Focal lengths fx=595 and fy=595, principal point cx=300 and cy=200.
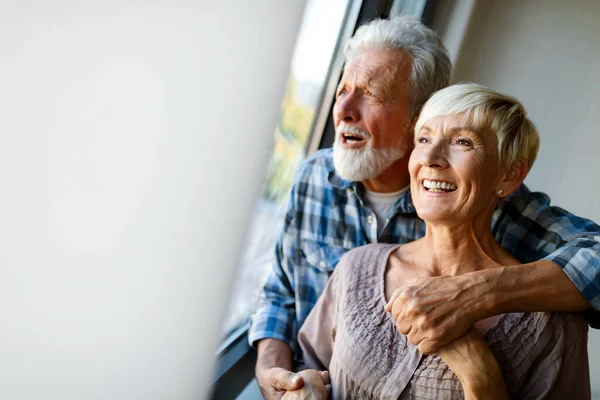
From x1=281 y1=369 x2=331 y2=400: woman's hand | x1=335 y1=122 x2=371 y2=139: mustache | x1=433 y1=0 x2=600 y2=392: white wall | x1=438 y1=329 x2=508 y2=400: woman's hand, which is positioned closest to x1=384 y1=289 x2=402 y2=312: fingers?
x1=438 y1=329 x2=508 y2=400: woman's hand

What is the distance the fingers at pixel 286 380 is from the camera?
1396 millimetres

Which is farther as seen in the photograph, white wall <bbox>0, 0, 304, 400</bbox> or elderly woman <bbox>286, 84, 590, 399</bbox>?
elderly woman <bbox>286, 84, 590, 399</bbox>

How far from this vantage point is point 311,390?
4.49 ft

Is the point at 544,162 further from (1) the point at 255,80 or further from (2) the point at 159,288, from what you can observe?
(2) the point at 159,288

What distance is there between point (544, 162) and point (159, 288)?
7.16 feet

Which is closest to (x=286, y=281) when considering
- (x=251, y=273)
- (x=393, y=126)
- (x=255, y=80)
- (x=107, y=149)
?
(x=251, y=273)

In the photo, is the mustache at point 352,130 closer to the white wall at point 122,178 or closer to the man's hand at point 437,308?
the white wall at point 122,178

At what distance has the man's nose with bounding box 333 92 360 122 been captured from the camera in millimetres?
1745

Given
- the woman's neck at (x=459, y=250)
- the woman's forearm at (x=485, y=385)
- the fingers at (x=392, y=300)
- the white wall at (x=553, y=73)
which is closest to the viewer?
the woman's forearm at (x=485, y=385)

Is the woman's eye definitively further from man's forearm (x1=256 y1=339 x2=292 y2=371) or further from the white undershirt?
man's forearm (x1=256 y1=339 x2=292 y2=371)

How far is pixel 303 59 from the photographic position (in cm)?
208

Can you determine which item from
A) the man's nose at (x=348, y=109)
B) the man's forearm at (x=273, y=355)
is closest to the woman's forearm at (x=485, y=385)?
the man's forearm at (x=273, y=355)

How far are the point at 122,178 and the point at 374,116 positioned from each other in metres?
1.00

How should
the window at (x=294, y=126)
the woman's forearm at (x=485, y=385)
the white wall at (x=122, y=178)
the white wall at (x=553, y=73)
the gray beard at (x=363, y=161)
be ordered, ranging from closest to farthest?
the white wall at (x=122, y=178) < the woman's forearm at (x=485, y=385) < the gray beard at (x=363, y=161) < the window at (x=294, y=126) < the white wall at (x=553, y=73)
